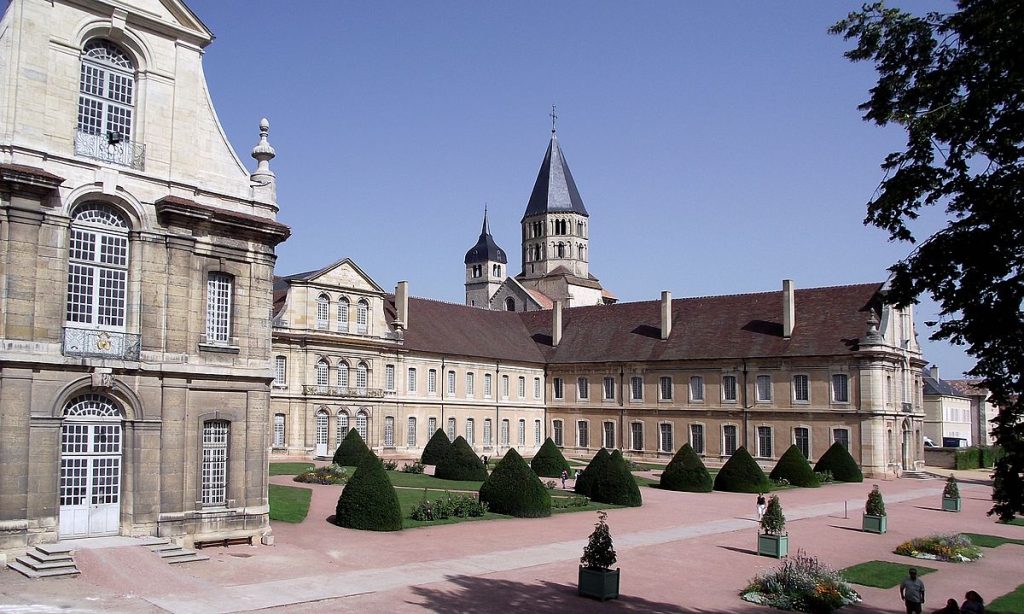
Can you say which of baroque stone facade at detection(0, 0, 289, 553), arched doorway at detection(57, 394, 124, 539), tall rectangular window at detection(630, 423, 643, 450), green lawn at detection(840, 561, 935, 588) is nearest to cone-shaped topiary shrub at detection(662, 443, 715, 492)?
tall rectangular window at detection(630, 423, 643, 450)

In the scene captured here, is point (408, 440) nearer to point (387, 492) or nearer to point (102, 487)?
point (387, 492)

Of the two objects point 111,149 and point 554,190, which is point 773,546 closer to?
point 111,149

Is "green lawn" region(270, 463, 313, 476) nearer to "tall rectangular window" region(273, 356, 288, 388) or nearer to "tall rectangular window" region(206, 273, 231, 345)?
"tall rectangular window" region(273, 356, 288, 388)

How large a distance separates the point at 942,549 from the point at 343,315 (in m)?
31.5

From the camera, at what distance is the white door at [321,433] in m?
44.5

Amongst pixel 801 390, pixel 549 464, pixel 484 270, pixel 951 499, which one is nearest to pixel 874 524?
pixel 951 499

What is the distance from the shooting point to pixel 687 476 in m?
36.1

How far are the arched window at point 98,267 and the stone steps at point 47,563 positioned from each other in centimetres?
434

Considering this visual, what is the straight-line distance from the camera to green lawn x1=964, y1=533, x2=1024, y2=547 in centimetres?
2427

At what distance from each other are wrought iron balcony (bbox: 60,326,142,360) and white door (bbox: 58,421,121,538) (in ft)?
4.54

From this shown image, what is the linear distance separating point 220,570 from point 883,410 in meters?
35.3

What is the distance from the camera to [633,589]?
1723 cm

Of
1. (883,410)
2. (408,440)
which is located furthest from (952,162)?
(408,440)

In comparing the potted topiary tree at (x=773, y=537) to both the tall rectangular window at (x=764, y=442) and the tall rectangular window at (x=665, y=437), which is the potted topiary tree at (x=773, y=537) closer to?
the tall rectangular window at (x=764, y=442)
